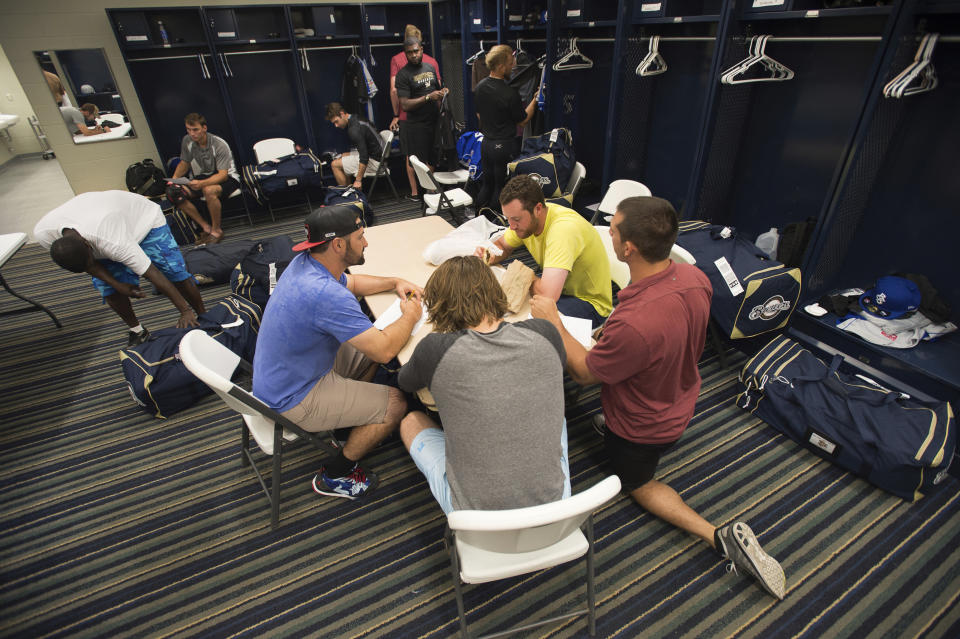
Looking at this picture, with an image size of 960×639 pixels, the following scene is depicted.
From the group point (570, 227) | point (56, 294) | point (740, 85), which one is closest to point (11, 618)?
point (570, 227)

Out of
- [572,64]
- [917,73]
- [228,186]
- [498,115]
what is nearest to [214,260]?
[228,186]

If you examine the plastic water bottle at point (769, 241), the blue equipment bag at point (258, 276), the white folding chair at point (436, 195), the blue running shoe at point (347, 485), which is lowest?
the blue running shoe at point (347, 485)

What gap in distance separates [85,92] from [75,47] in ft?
1.40

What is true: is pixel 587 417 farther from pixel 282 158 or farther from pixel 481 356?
pixel 282 158

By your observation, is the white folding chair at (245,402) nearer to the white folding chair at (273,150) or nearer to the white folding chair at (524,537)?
the white folding chair at (524,537)

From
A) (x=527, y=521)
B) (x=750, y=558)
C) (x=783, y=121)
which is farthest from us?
(x=783, y=121)

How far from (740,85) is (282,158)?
485 centimetres

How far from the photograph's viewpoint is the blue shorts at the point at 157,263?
3.10m

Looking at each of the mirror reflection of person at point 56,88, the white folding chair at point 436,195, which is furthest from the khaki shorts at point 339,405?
the mirror reflection of person at point 56,88

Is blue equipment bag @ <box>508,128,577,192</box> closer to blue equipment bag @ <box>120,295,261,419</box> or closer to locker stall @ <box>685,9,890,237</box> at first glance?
locker stall @ <box>685,9,890,237</box>

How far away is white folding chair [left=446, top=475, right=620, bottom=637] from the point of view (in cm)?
110

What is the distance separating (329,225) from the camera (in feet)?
5.83

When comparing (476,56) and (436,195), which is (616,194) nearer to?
(436,195)

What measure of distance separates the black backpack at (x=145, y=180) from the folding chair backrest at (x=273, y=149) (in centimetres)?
109
